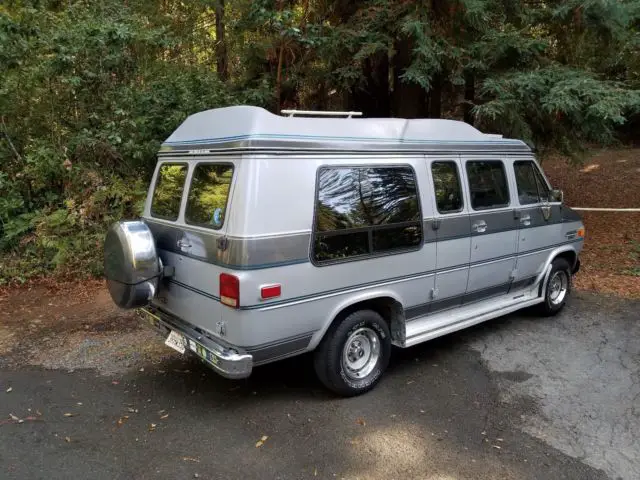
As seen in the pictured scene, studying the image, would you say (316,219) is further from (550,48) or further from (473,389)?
(550,48)

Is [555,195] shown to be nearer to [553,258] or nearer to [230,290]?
[553,258]

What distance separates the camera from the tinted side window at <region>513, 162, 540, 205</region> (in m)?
5.56

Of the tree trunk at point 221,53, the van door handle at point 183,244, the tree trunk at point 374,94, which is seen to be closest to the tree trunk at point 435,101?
the tree trunk at point 374,94

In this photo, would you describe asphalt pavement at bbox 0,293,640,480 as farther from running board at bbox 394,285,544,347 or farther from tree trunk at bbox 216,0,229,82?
tree trunk at bbox 216,0,229,82

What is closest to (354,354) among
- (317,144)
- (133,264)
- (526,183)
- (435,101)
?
(317,144)

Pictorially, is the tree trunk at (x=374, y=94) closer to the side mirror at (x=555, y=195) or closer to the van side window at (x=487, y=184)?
the side mirror at (x=555, y=195)

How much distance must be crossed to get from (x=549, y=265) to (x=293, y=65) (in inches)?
223

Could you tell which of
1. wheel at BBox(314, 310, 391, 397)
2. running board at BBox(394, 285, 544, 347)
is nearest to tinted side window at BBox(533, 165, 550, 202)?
running board at BBox(394, 285, 544, 347)

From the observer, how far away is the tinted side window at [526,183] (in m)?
5.56

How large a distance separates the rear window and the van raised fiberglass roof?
0.54 feet

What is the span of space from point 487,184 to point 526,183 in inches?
29.0

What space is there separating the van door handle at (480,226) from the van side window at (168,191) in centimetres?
282

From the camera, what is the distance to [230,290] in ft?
11.6

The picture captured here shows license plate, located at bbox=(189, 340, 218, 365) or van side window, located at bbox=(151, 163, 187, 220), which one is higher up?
van side window, located at bbox=(151, 163, 187, 220)
